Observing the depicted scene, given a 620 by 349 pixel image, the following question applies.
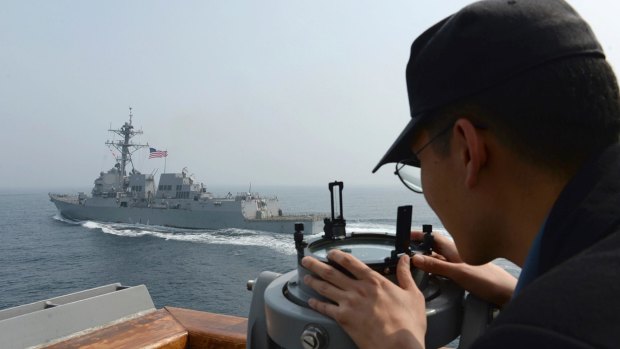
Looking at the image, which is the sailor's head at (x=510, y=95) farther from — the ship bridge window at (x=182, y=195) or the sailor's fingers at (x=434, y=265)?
the ship bridge window at (x=182, y=195)

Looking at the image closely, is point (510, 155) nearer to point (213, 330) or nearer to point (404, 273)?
point (404, 273)

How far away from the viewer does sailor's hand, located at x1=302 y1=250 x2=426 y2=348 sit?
32.4 inches

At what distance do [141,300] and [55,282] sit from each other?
2331 cm

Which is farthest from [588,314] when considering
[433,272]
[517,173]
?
[433,272]

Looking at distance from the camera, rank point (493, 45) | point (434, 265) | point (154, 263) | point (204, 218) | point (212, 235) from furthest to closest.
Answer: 1. point (204, 218)
2. point (212, 235)
3. point (154, 263)
4. point (434, 265)
5. point (493, 45)

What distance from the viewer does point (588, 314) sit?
1.39ft

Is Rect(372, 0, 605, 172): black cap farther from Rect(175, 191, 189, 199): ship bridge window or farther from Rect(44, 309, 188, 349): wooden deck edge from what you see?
Rect(175, 191, 189, 199): ship bridge window

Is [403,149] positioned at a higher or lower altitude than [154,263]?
higher

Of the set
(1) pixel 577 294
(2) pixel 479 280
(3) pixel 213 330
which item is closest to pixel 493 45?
(1) pixel 577 294

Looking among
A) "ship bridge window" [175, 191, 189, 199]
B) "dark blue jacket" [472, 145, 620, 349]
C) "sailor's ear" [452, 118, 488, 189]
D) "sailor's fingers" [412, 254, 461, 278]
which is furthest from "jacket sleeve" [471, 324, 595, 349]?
"ship bridge window" [175, 191, 189, 199]

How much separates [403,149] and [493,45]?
29 cm

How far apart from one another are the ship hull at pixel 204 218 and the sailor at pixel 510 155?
31317 mm

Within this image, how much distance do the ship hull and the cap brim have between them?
102 ft

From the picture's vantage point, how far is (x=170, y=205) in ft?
123
